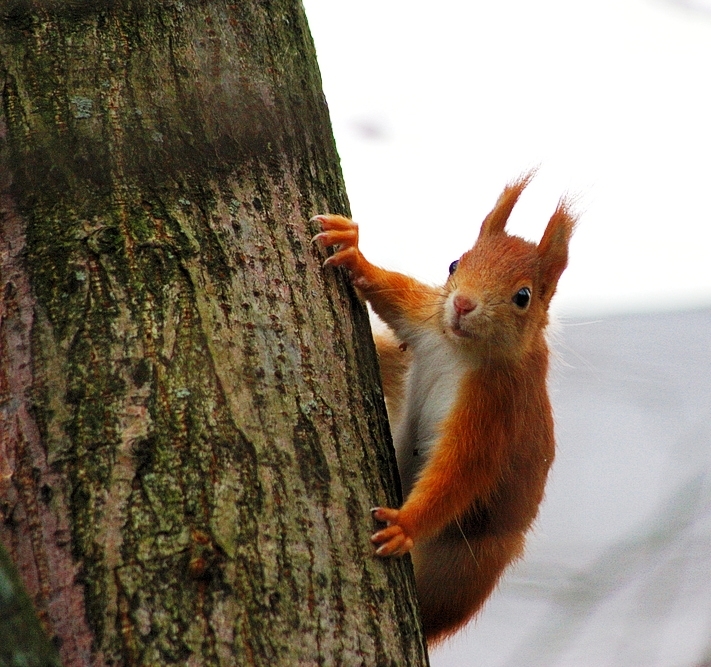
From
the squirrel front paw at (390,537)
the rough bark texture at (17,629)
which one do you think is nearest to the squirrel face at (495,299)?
the squirrel front paw at (390,537)

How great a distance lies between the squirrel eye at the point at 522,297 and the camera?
277cm

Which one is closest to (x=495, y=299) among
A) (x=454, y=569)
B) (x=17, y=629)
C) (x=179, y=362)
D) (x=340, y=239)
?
(x=340, y=239)

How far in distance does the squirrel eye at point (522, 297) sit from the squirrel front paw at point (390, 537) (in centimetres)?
102

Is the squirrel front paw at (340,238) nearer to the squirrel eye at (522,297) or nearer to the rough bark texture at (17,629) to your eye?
the squirrel eye at (522,297)

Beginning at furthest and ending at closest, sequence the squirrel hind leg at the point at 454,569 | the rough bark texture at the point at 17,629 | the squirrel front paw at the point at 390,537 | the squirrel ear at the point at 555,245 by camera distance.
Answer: the squirrel hind leg at the point at 454,569
the squirrel ear at the point at 555,245
the squirrel front paw at the point at 390,537
the rough bark texture at the point at 17,629

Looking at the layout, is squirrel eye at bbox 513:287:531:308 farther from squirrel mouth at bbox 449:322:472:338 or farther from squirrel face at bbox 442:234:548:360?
squirrel mouth at bbox 449:322:472:338

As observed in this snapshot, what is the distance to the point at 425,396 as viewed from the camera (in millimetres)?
3029

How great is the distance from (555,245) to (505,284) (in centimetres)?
29

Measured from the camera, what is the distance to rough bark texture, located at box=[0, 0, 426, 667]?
159 cm

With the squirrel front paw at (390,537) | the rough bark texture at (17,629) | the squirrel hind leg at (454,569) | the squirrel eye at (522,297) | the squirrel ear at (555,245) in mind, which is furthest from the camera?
the squirrel hind leg at (454,569)

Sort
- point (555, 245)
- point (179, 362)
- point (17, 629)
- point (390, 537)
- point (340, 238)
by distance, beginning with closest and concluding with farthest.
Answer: point (17, 629), point (179, 362), point (390, 537), point (340, 238), point (555, 245)

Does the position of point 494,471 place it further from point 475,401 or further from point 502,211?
point 502,211

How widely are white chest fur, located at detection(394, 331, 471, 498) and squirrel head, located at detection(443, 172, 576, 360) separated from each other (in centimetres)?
13

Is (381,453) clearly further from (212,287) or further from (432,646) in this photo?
(432,646)
